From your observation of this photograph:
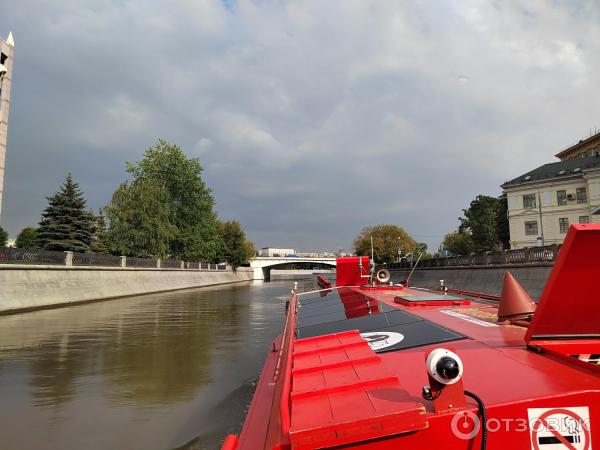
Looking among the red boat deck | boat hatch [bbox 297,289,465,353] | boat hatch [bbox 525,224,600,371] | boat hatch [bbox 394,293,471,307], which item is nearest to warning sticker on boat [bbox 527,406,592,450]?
the red boat deck

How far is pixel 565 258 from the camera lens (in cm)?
244

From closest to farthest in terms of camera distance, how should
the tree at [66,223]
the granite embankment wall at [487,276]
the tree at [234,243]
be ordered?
the granite embankment wall at [487,276] < the tree at [66,223] < the tree at [234,243]

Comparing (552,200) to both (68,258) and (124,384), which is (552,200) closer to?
(68,258)

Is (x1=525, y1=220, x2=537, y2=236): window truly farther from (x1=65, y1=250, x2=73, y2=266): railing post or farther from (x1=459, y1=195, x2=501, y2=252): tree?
(x1=65, y1=250, x2=73, y2=266): railing post

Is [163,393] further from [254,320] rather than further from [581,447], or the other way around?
[254,320]

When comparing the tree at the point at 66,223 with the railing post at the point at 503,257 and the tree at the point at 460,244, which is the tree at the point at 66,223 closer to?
the railing post at the point at 503,257

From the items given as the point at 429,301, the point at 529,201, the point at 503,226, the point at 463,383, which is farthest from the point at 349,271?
the point at 503,226

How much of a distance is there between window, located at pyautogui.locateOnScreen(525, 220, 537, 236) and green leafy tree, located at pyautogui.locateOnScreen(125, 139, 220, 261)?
135 feet

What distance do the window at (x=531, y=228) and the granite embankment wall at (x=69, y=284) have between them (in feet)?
138

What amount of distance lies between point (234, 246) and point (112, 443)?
72.8 m

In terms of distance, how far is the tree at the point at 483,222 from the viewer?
57156 mm

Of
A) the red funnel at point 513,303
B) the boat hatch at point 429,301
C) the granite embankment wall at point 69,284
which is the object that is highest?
the red funnel at point 513,303

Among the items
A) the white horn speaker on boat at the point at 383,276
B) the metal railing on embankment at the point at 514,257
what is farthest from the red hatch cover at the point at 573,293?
the metal railing on embankment at the point at 514,257

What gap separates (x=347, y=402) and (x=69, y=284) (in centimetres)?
2576
